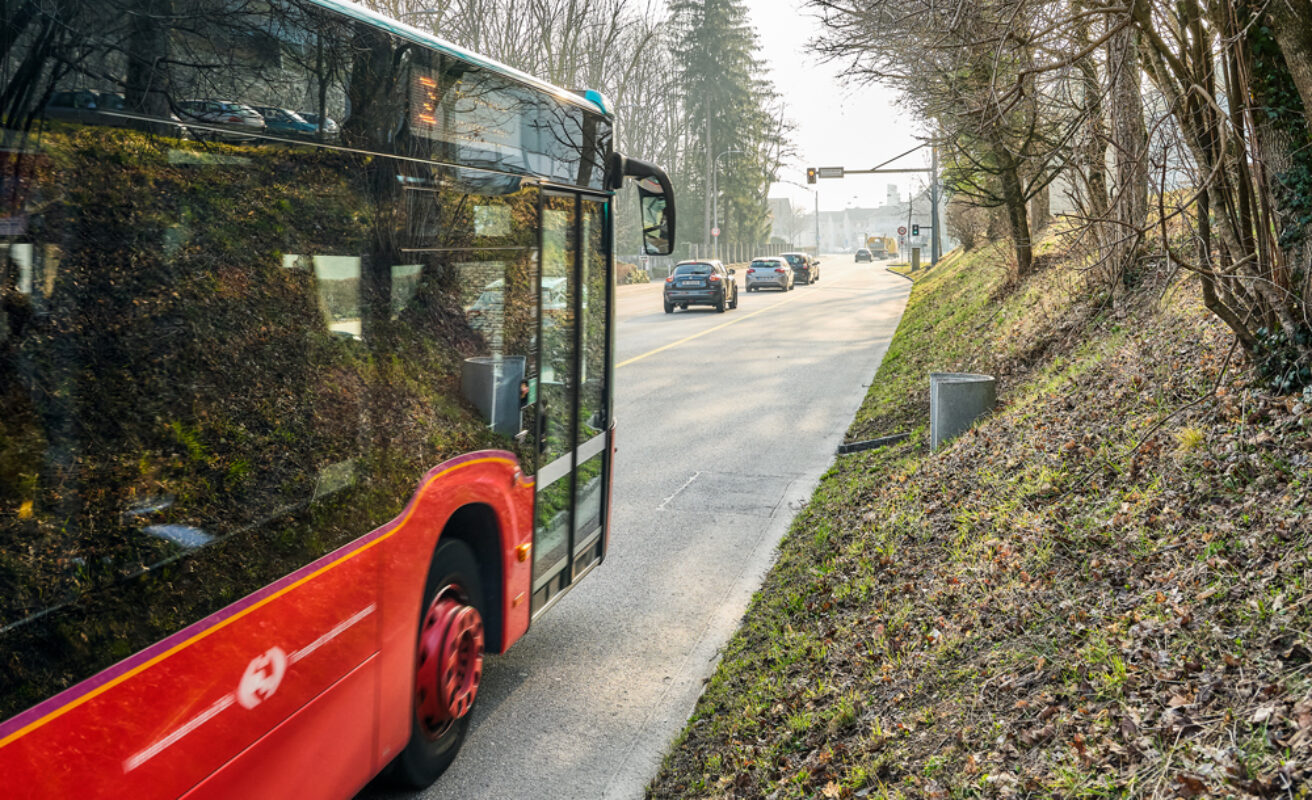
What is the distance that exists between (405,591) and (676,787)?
144cm

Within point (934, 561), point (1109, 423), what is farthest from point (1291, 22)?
point (934, 561)

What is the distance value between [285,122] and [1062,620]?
3.57m

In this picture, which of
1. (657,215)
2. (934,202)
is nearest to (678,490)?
(657,215)

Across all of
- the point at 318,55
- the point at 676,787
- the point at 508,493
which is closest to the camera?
the point at 318,55

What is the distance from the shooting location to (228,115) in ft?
9.46

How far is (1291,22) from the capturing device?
4883 millimetres

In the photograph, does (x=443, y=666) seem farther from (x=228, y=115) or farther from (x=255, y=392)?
(x=228, y=115)

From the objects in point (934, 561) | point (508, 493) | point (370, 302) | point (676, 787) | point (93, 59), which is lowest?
point (676, 787)

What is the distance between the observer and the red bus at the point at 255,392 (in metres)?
2.31

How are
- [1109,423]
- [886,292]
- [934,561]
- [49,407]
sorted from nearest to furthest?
[49,407], [934,561], [1109,423], [886,292]

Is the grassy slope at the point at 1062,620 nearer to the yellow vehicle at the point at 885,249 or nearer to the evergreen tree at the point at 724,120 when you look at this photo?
the evergreen tree at the point at 724,120

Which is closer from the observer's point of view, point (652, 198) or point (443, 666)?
point (443, 666)

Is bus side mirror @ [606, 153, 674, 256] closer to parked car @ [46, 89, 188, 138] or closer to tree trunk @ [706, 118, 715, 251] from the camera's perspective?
parked car @ [46, 89, 188, 138]

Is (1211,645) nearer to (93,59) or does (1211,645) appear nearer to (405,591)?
(405,591)
